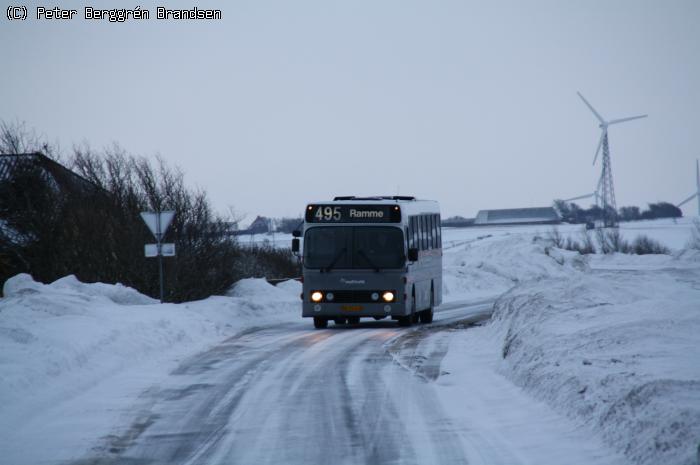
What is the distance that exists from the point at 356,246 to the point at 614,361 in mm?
15288

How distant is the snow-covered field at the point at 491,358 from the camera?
30.6ft

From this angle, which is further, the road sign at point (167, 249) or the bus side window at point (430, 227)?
the bus side window at point (430, 227)

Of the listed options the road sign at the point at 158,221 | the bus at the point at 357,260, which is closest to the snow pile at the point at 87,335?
the road sign at the point at 158,221

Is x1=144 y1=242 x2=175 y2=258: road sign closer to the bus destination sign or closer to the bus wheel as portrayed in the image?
the bus destination sign

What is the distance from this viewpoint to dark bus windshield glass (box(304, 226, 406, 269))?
87.6 ft

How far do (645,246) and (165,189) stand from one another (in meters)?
55.2

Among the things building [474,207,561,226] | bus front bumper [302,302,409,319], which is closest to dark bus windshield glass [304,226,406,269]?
bus front bumper [302,302,409,319]

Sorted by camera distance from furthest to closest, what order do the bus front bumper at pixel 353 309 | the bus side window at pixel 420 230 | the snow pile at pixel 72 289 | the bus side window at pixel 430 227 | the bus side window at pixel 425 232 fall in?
the bus side window at pixel 430 227 → the bus side window at pixel 425 232 → the bus side window at pixel 420 230 → the bus front bumper at pixel 353 309 → the snow pile at pixel 72 289

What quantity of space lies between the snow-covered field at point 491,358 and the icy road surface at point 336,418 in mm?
150

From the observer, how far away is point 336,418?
37.7 ft

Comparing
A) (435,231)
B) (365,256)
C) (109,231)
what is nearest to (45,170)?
(109,231)

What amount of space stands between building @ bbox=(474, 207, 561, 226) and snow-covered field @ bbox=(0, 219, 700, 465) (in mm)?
144304

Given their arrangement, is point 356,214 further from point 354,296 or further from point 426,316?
point 426,316

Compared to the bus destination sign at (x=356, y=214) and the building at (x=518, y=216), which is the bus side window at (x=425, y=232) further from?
the building at (x=518, y=216)
